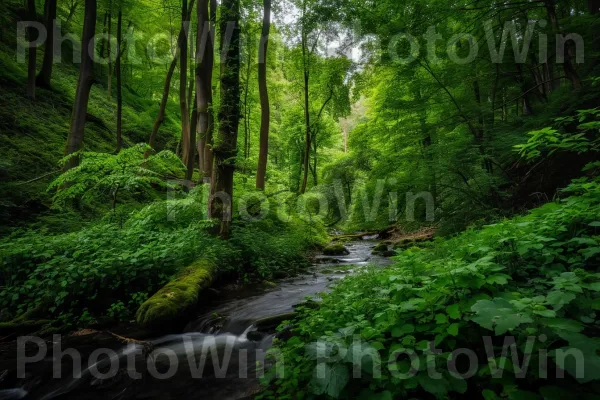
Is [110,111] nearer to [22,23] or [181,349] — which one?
[22,23]

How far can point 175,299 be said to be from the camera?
196 inches

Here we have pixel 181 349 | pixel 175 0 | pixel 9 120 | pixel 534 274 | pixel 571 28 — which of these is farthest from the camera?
pixel 175 0

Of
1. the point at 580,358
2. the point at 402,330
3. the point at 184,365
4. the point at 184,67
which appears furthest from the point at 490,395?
Result: the point at 184,67

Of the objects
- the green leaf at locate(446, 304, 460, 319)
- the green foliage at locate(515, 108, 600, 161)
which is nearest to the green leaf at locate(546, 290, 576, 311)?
the green leaf at locate(446, 304, 460, 319)

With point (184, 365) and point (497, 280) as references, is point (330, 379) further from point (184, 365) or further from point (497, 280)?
point (184, 365)

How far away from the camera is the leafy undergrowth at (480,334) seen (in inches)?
68.1

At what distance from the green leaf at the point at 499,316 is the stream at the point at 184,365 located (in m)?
2.03

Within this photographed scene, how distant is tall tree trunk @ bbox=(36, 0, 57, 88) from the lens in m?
11.5

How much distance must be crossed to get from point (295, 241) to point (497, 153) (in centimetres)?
669

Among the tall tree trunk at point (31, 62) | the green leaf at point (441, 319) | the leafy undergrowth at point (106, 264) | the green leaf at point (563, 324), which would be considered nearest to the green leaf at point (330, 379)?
the green leaf at point (441, 319)

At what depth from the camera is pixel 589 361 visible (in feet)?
4.91

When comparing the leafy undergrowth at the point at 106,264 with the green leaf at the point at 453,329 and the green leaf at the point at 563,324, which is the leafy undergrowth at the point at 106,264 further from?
the green leaf at the point at 563,324

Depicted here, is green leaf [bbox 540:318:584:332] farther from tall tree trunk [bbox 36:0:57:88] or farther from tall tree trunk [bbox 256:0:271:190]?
tall tree trunk [bbox 36:0:57:88]

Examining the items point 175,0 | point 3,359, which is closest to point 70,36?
point 175,0
